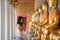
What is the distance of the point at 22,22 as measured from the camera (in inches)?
33.1

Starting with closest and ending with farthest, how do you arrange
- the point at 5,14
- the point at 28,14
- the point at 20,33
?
the point at 28,14 → the point at 20,33 → the point at 5,14

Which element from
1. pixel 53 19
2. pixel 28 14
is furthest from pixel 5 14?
A: pixel 53 19

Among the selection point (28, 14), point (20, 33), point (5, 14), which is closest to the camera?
point (28, 14)

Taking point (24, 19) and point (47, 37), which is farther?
point (24, 19)

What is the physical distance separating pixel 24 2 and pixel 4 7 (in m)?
0.70

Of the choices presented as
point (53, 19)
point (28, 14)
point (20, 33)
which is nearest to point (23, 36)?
point (20, 33)

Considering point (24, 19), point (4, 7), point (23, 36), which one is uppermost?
point (4, 7)

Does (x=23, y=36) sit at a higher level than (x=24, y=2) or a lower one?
lower

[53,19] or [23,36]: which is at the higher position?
[53,19]

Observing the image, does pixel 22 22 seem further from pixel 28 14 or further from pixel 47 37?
pixel 47 37

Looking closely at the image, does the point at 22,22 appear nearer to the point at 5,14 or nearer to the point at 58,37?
the point at 58,37

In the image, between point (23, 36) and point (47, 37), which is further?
point (23, 36)

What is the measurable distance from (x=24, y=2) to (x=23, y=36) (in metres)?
0.20

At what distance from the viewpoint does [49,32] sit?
0.36m
